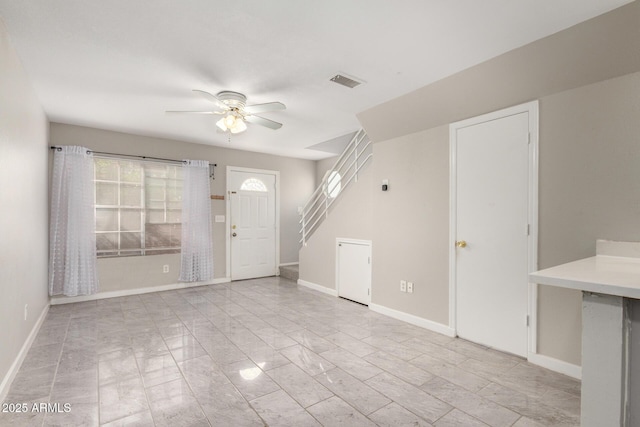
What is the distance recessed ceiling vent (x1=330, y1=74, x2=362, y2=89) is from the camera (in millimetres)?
2916

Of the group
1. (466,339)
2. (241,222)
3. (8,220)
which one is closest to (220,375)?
(8,220)

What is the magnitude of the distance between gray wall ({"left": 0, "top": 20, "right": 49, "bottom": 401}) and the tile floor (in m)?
0.38

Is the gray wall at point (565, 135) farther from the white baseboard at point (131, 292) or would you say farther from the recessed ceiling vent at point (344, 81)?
the white baseboard at point (131, 292)

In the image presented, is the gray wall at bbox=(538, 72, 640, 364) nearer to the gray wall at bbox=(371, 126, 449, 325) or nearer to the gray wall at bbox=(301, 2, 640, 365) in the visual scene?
the gray wall at bbox=(301, 2, 640, 365)

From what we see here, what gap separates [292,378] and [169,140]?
4.58 meters

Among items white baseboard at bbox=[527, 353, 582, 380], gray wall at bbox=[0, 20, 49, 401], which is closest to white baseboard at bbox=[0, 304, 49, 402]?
gray wall at bbox=[0, 20, 49, 401]

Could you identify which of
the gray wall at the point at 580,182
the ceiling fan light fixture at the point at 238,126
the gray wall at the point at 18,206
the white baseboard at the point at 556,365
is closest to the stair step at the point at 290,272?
the ceiling fan light fixture at the point at 238,126

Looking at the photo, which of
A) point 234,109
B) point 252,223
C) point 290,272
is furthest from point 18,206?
point 290,272

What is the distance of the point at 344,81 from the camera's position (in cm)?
301

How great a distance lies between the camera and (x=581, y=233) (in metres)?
2.40

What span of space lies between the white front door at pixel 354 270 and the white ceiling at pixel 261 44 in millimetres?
2052

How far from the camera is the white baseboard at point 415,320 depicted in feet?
10.9

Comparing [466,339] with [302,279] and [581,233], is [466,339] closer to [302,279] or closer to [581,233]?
[581,233]

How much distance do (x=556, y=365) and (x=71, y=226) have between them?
5844mm
